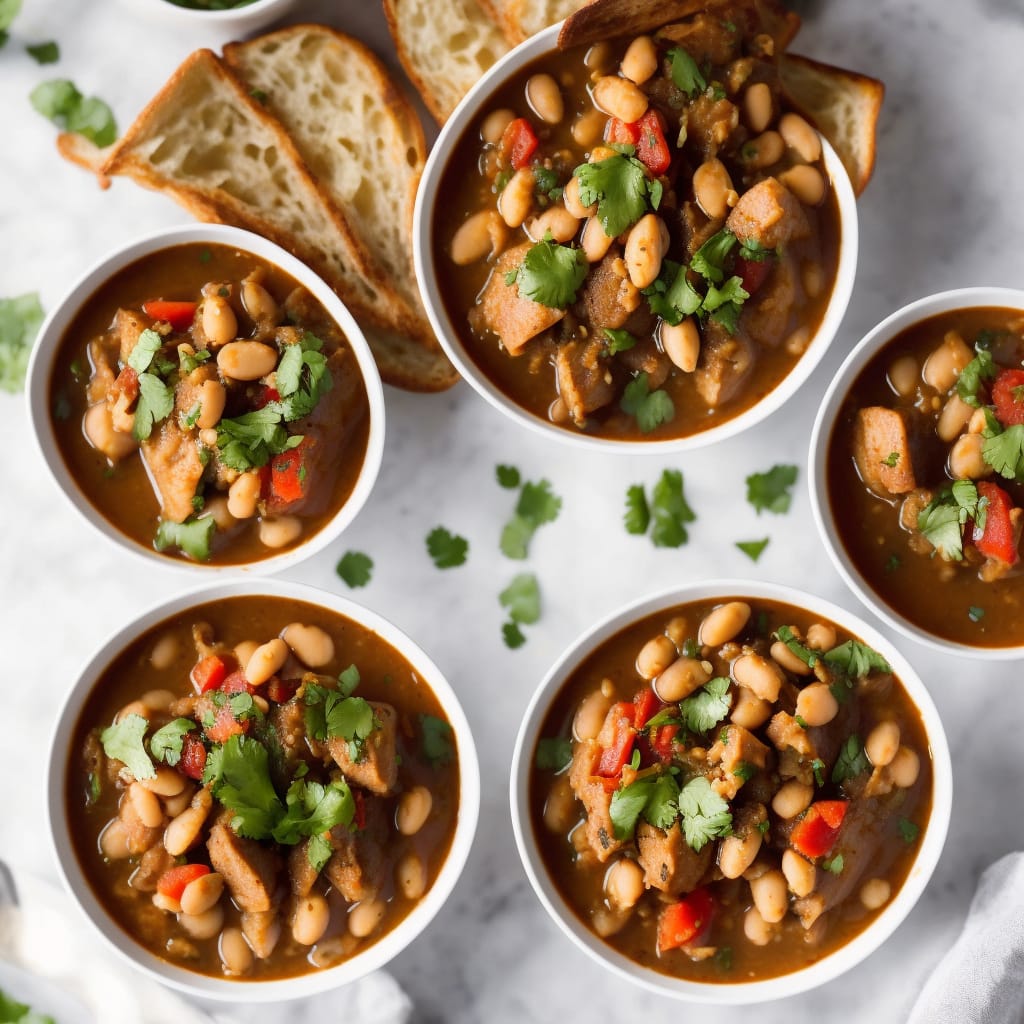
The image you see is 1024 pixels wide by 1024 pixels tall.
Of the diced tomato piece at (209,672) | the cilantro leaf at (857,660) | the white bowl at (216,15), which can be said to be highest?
the white bowl at (216,15)

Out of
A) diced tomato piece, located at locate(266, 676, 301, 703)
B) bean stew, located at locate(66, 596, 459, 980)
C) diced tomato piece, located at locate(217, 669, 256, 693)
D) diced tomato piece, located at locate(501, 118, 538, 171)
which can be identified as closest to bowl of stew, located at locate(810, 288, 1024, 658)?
diced tomato piece, located at locate(501, 118, 538, 171)

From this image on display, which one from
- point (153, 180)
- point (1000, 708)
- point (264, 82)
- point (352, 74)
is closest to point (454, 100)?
point (352, 74)

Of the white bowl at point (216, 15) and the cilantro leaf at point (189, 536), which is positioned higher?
the white bowl at point (216, 15)

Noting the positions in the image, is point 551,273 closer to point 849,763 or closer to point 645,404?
point 645,404

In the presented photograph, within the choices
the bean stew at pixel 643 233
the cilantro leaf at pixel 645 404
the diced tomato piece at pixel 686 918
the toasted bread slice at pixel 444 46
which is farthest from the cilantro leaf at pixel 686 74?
the diced tomato piece at pixel 686 918

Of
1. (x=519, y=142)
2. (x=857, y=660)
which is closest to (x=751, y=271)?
(x=519, y=142)

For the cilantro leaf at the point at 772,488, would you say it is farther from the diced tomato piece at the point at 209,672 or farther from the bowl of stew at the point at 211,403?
the diced tomato piece at the point at 209,672

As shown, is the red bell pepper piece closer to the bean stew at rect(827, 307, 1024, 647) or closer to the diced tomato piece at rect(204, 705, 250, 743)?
the bean stew at rect(827, 307, 1024, 647)
